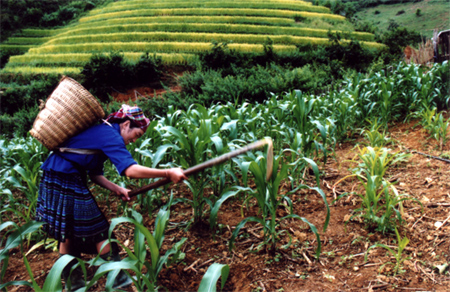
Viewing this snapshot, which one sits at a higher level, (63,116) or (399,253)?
(63,116)

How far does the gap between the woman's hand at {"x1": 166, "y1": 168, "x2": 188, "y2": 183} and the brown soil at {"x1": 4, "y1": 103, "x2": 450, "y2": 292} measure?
75cm

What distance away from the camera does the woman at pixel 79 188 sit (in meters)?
1.72

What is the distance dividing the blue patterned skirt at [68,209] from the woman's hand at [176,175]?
655 mm

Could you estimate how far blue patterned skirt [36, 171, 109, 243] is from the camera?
5.77 ft

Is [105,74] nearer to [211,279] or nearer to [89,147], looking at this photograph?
[89,147]

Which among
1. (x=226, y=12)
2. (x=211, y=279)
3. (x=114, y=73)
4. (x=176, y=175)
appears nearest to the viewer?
(x=211, y=279)

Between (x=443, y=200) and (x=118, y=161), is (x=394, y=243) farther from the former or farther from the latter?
(x=118, y=161)

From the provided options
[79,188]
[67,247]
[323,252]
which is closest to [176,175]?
[79,188]

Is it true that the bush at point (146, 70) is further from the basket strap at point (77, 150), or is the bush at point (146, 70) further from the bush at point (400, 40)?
the bush at point (400, 40)

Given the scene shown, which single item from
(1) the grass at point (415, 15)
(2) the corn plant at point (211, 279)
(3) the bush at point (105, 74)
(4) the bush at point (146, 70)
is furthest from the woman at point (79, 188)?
(1) the grass at point (415, 15)

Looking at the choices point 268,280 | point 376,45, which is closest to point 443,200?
point 268,280

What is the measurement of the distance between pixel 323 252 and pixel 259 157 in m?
0.80

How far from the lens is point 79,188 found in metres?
1.78

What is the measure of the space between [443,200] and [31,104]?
15.0 metres
